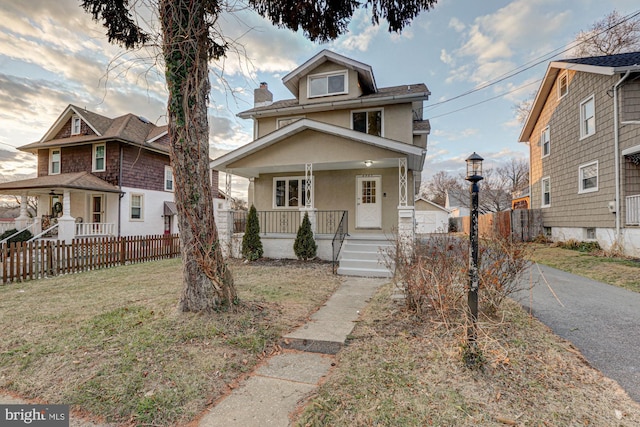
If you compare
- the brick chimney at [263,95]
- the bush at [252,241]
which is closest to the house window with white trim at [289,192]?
the bush at [252,241]

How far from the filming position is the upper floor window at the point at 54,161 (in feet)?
57.9

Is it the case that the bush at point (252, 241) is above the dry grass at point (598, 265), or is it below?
above

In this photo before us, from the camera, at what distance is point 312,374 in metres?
2.80

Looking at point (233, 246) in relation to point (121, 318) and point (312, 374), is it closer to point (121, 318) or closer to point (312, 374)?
point (121, 318)

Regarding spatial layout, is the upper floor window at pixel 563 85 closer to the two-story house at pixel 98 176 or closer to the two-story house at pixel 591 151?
the two-story house at pixel 591 151

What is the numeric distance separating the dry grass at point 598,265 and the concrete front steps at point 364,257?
3.38m

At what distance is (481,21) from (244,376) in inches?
554

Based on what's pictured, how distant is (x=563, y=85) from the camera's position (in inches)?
533

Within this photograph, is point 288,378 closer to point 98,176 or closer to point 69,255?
point 69,255

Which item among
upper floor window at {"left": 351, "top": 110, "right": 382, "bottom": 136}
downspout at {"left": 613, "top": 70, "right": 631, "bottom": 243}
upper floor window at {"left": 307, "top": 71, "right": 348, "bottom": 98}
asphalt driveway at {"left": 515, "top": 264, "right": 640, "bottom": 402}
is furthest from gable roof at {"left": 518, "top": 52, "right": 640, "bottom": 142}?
upper floor window at {"left": 307, "top": 71, "right": 348, "bottom": 98}

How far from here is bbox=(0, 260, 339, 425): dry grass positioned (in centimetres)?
239

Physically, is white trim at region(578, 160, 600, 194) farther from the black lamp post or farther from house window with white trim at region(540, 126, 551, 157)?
the black lamp post

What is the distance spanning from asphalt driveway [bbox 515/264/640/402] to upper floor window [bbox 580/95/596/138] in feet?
26.4

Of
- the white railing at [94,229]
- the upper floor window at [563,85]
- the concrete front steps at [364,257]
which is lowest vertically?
the concrete front steps at [364,257]
